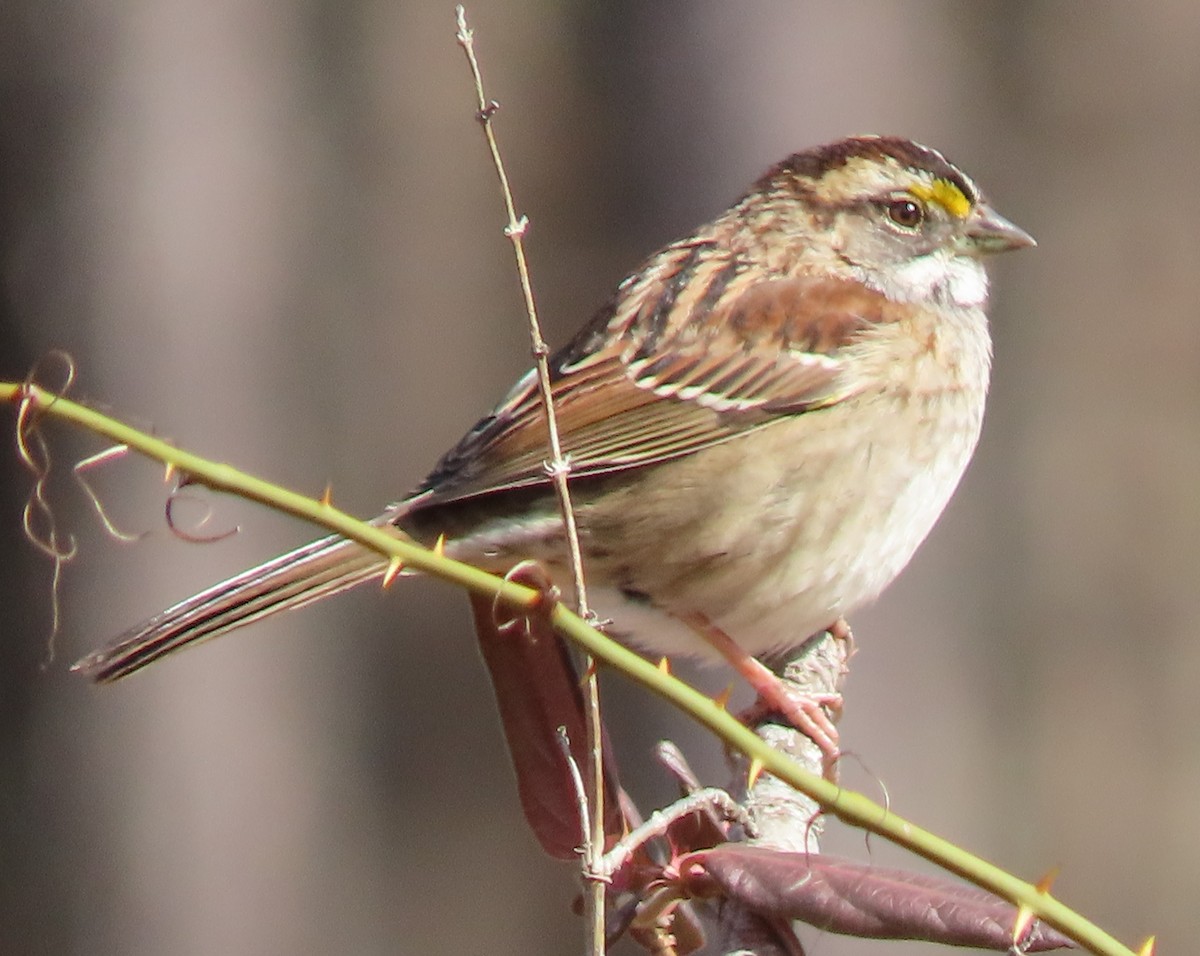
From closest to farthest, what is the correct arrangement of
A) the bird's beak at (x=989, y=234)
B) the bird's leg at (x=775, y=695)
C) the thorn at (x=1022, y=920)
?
the thorn at (x=1022, y=920)
the bird's leg at (x=775, y=695)
the bird's beak at (x=989, y=234)

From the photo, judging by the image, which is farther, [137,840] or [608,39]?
[608,39]

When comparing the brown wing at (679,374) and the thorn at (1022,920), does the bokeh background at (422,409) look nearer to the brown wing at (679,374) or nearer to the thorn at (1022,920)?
the brown wing at (679,374)

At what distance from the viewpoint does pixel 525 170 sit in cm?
594

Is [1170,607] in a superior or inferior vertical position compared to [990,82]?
inferior

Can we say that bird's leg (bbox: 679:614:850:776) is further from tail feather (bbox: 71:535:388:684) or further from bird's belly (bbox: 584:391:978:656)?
tail feather (bbox: 71:535:388:684)

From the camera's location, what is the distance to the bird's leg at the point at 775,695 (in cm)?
286

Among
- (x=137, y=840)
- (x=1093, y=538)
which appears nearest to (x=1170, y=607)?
(x=1093, y=538)

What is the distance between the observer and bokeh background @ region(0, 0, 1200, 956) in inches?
193

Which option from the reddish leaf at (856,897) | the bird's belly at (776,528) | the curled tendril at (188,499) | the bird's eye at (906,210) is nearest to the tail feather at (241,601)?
the bird's belly at (776,528)

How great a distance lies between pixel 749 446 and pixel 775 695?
1.26 feet

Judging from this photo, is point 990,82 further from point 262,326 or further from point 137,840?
point 137,840

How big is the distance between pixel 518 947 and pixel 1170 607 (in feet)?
7.97

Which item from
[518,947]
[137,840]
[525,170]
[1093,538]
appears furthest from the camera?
[1093,538]

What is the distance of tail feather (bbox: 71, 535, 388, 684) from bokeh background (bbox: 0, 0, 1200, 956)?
1.85 meters
